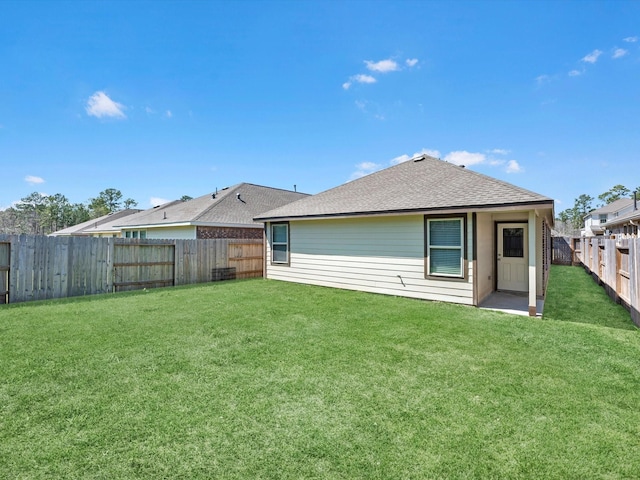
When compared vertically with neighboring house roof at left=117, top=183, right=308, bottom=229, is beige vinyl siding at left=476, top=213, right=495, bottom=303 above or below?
below

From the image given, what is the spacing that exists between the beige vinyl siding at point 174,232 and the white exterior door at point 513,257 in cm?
1313

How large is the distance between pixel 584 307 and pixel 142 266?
1288 centimetres

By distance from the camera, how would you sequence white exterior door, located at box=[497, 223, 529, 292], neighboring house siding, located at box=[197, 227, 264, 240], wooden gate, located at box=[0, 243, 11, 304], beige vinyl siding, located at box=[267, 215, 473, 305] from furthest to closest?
1. neighboring house siding, located at box=[197, 227, 264, 240]
2. white exterior door, located at box=[497, 223, 529, 292]
3. beige vinyl siding, located at box=[267, 215, 473, 305]
4. wooden gate, located at box=[0, 243, 11, 304]

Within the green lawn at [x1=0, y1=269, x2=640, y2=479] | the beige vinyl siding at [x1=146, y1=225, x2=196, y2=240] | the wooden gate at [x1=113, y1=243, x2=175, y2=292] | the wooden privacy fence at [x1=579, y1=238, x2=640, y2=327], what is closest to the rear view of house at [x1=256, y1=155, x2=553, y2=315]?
the wooden privacy fence at [x1=579, y1=238, x2=640, y2=327]

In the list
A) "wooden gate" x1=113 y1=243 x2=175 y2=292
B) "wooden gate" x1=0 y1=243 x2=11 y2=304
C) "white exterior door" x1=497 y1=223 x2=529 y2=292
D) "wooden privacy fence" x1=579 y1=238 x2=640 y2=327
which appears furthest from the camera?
"wooden gate" x1=113 y1=243 x2=175 y2=292

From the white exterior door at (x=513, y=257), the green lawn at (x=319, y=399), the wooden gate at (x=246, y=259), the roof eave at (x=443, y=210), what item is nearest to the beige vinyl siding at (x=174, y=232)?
the wooden gate at (x=246, y=259)

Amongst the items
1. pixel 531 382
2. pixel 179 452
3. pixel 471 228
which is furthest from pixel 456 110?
pixel 179 452

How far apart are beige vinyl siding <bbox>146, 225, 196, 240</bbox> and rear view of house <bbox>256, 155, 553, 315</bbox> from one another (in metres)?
5.66

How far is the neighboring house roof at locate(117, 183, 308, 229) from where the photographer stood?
15278 mm

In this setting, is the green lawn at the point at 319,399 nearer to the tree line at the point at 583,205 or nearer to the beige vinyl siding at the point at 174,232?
the beige vinyl siding at the point at 174,232

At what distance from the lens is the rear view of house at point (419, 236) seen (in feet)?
23.2

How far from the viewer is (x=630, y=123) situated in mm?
15453

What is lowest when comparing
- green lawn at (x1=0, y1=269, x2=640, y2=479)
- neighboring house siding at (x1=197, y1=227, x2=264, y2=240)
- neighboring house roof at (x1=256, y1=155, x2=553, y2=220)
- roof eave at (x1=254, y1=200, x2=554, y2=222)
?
green lawn at (x1=0, y1=269, x2=640, y2=479)

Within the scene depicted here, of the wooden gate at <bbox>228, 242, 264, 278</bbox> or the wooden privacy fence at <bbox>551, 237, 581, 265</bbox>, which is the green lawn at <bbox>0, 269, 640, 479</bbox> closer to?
the wooden gate at <bbox>228, 242, 264, 278</bbox>
